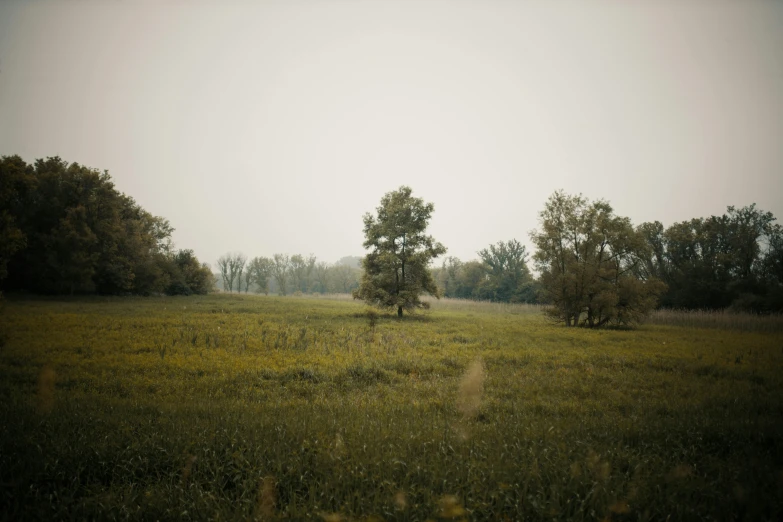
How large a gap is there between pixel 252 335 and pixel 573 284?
2340cm

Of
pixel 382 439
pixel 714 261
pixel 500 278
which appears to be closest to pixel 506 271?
pixel 500 278

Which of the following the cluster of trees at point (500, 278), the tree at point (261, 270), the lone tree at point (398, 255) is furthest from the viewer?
the tree at point (261, 270)

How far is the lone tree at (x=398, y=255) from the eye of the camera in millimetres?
28172

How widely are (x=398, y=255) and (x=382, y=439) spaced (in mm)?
23768

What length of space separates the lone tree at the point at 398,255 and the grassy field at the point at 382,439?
54.0 ft

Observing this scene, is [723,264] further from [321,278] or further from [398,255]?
[321,278]

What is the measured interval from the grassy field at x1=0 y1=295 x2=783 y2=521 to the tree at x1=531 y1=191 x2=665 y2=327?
1350 centimetres

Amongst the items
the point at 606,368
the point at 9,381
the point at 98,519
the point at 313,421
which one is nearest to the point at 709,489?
the point at 313,421

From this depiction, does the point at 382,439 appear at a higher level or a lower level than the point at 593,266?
lower

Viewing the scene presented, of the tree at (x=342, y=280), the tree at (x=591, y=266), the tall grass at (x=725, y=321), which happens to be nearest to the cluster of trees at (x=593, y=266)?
the tree at (x=591, y=266)

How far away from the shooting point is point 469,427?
589 cm

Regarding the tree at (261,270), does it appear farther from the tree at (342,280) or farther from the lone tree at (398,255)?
the lone tree at (398,255)

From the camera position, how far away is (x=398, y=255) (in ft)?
94.6

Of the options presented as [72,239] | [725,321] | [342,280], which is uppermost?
[72,239]
